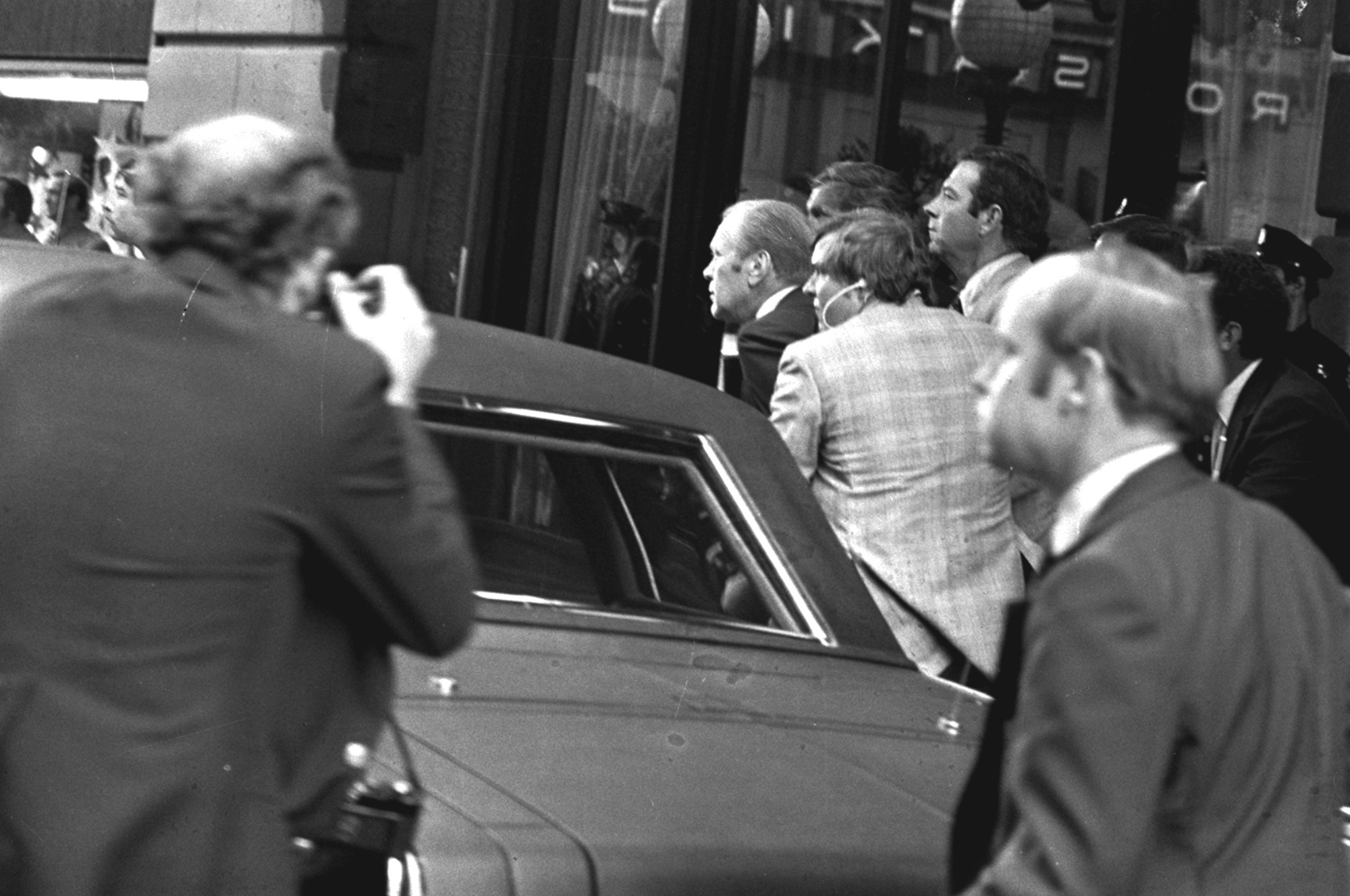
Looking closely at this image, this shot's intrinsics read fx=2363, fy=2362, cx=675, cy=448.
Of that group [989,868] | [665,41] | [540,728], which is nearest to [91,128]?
[665,41]

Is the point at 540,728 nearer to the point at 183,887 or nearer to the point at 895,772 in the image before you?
the point at 895,772

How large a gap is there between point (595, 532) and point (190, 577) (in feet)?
4.82

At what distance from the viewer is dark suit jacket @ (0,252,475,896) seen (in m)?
2.46

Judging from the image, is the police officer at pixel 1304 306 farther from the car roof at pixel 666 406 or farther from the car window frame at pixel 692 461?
the car window frame at pixel 692 461

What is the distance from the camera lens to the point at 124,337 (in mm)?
2547

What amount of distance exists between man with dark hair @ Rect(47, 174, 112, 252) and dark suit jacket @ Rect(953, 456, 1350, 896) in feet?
23.9

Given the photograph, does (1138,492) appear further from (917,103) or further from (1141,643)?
(917,103)

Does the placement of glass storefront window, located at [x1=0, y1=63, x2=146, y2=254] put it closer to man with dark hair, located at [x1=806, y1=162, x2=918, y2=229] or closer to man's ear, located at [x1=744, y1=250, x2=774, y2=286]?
man with dark hair, located at [x1=806, y1=162, x2=918, y2=229]

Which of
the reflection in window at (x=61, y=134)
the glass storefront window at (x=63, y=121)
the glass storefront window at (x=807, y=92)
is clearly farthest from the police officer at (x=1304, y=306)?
the glass storefront window at (x=63, y=121)

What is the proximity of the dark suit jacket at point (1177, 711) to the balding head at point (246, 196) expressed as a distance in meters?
0.90

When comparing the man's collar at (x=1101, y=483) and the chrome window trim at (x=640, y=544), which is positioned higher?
the man's collar at (x=1101, y=483)

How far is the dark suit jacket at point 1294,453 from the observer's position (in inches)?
229

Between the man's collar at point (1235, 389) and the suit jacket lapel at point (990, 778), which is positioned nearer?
the suit jacket lapel at point (990, 778)

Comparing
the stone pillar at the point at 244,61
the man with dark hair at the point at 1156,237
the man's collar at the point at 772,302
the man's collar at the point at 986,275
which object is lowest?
the man's collar at the point at 772,302
